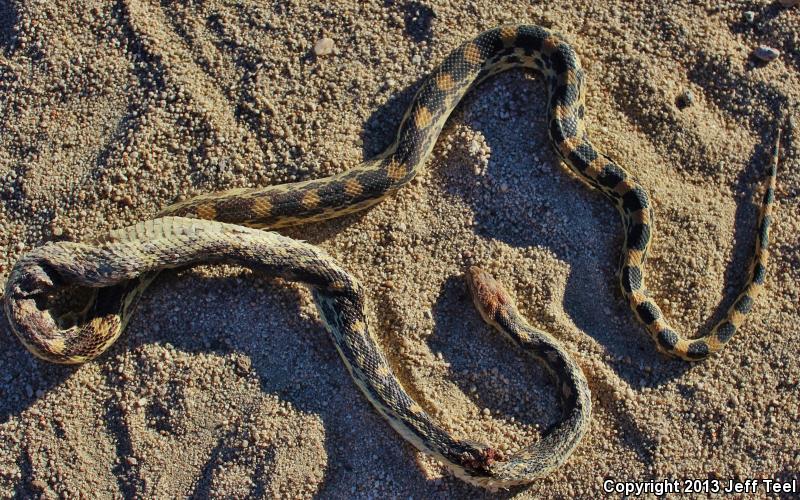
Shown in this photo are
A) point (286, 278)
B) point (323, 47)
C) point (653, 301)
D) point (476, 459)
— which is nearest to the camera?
point (476, 459)

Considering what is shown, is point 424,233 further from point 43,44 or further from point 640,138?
point 43,44

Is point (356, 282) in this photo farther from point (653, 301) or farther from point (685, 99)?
point (685, 99)

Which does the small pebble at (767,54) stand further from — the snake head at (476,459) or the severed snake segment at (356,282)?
the snake head at (476,459)

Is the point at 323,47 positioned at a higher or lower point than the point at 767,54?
lower

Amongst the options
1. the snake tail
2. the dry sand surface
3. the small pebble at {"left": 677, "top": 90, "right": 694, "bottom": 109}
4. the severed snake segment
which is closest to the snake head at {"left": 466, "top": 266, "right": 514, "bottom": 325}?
the severed snake segment

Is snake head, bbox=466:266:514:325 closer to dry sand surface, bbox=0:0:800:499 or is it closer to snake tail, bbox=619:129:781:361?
dry sand surface, bbox=0:0:800:499

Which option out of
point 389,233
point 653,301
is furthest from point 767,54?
point 389,233
